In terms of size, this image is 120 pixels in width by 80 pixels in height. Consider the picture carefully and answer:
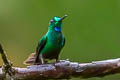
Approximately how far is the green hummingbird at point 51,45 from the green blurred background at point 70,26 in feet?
15.5

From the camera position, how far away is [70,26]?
36.2 ft

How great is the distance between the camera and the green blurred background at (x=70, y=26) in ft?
34.4

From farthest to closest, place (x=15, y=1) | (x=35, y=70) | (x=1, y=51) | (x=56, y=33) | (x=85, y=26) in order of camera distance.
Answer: (x=15, y=1) < (x=85, y=26) < (x=56, y=33) < (x=35, y=70) < (x=1, y=51)

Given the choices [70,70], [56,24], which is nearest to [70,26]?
[56,24]

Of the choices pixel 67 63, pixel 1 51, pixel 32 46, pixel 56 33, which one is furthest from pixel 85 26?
pixel 1 51

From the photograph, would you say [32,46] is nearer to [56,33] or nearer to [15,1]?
[15,1]

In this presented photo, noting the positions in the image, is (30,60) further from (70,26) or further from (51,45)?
(70,26)

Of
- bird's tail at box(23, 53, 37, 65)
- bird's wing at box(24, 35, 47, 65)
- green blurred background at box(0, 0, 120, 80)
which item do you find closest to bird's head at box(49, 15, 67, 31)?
bird's wing at box(24, 35, 47, 65)

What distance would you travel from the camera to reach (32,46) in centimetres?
1069

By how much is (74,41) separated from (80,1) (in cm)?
94

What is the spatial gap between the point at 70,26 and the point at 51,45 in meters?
5.91

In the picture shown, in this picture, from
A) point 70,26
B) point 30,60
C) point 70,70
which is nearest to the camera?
point 70,70

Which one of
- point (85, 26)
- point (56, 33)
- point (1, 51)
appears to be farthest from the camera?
point (85, 26)

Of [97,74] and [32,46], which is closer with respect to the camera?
[97,74]
